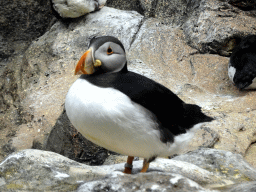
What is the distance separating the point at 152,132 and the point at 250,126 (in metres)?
2.30

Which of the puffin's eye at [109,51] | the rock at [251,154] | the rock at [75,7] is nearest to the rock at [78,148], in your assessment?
the rock at [251,154]

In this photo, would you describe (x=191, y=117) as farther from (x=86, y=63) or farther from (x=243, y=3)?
(x=243, y=3)

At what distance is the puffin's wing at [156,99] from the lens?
7.15 ft

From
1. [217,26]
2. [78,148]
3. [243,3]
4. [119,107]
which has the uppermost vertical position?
[243,3]

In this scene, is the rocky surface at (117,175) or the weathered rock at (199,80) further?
the weathered rock at (199,80)

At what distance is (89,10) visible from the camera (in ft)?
19.8

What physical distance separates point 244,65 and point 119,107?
346 cm

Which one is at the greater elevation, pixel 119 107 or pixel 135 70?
pixel 119 107

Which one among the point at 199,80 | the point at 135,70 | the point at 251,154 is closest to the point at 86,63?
the point at 251,154

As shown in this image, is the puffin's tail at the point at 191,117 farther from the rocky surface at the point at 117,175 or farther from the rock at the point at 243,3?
the rock at the point at 243,3

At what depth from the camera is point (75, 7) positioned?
5.96 meters

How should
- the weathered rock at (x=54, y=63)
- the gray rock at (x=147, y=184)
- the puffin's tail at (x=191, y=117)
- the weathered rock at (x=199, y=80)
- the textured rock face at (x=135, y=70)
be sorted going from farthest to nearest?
the weathered rock at (x=54, y=63) < the textured rock face at (x=135, y=70) < the weathered rock at (x=199, y=80) < the puffin's tail at (x=191, y=117) < the gray rock at (x=147, y=184)

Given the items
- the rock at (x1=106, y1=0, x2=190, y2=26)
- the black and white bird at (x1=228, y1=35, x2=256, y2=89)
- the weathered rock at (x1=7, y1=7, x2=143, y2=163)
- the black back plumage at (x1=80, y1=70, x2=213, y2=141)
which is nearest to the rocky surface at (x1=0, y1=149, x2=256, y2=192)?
the black back plumage at (x1=80, y1=70, x2=213, y2=141)

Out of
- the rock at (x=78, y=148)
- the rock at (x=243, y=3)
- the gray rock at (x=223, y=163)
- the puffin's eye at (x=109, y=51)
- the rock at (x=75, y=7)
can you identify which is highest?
the rock at (x=243, y=3)
